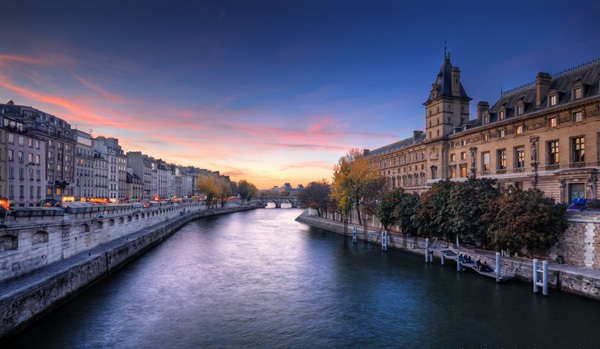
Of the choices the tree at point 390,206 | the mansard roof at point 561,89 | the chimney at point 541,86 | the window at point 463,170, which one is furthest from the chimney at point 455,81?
the tree at point 390,206

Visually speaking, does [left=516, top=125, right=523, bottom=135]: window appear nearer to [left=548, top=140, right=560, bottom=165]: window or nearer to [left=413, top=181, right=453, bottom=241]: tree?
[left=548, top=140, right=560, bottom=165]: window

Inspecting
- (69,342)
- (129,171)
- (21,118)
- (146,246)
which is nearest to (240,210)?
(129,171)

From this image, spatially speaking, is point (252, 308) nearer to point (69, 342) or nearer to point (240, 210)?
point (69, 342)

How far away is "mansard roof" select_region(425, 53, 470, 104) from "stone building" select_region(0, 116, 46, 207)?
242ft

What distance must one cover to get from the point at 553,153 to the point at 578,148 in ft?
10.1

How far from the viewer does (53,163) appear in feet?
232

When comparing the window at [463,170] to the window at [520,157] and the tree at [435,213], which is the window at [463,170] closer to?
the window at [520,157]

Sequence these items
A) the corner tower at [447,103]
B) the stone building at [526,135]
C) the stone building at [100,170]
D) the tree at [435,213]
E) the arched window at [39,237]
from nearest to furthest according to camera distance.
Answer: the arched window at [39,237] < the stone building at [526,135] < the tree at [435,213] < the corner tower at [447,103] < the stone building at [100,170]

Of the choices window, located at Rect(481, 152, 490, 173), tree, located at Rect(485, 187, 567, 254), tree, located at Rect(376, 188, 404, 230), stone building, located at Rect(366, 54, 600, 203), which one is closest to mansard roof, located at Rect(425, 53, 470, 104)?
stone building, located at Rect(366, 54, 600, 203)

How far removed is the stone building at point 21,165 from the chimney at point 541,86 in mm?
76799

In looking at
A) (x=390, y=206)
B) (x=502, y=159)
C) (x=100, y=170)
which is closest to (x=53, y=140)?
(x=100, y=170)

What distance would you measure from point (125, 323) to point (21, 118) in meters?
65.0

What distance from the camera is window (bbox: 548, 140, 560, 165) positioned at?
131ft

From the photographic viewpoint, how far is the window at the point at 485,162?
170 ft
